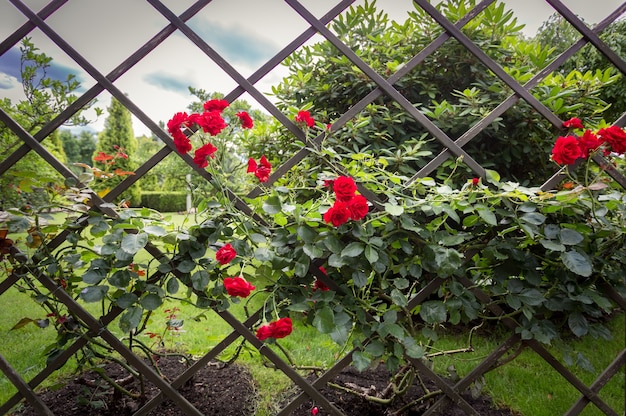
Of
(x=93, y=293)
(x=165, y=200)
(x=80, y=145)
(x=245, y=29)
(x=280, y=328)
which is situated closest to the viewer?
(x=280, y=328)

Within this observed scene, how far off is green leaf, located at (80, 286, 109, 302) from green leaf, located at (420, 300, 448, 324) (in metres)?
1.03

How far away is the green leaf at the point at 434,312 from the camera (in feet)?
3.97

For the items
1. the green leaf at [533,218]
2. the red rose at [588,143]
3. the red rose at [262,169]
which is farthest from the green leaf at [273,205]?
the red rose at [588,143]

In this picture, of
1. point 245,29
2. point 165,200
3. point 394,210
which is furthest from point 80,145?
point 394,210

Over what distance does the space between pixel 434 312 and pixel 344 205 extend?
49 cm

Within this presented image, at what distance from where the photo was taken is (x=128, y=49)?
4.40 feet

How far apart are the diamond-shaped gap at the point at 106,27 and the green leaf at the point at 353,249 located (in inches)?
38.5

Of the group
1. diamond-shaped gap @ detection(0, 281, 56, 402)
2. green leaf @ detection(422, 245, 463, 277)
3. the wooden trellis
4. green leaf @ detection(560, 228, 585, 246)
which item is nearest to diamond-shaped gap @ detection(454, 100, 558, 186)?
the wooden trellis

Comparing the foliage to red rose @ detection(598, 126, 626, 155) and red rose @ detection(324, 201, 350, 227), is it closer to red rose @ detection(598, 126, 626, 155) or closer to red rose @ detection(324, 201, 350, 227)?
red rose @ detection(598, 126, 626, 155)

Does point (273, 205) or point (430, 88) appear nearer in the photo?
point (273, 205)

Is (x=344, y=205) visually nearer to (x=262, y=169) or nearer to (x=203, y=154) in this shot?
(x=262, y=169)

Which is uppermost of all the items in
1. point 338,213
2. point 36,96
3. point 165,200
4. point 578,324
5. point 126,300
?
point 165,200

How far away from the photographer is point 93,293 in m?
1.15

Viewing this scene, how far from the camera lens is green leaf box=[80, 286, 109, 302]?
1.14 m
